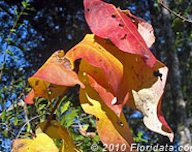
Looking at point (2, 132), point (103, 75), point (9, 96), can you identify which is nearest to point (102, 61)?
point (103, 75)

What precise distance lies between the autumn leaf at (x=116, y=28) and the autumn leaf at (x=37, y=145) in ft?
0.25

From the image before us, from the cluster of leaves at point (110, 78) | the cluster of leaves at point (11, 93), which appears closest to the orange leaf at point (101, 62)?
the cluster of leaves at point (110, 78)

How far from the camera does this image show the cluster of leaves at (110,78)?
331mm

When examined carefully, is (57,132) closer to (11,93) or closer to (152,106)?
(152,106)

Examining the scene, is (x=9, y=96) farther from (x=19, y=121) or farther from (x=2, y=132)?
(x=2, y=132)

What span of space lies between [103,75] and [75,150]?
6 cm

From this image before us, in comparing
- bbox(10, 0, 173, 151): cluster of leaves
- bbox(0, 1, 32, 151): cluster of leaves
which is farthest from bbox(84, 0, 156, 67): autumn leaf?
bbox(0, 1, 32, 151): cluster of leaves

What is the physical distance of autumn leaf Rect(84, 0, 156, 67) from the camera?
337 millimetres

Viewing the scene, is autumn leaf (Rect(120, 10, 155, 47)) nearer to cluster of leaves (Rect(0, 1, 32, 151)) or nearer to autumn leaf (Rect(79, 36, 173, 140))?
autumn leaf (Rect(79, 36, 173, 140))

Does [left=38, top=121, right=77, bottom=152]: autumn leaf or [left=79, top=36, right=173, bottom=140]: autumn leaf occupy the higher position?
[left=79, top=36, right=173, bottom=140]: autumn leaf

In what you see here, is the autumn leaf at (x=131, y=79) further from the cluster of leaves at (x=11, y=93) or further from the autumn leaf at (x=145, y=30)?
the cluster of leaves at (x=11, y=93)

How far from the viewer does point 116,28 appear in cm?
35

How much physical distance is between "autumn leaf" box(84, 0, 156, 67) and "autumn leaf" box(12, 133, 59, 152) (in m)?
0.08

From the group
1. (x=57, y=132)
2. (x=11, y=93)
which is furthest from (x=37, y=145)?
(x=11, y=93)
